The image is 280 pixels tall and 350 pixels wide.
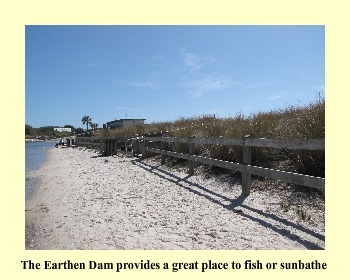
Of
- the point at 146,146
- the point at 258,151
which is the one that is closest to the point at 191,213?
the point at 258,151

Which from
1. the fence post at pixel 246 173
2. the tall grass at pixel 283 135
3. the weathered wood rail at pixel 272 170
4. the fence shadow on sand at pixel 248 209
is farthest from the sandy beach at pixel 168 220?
the tall grass at pixel 283 135

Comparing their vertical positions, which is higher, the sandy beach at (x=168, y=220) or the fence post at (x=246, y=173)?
the fence post at (x=246, y=173)

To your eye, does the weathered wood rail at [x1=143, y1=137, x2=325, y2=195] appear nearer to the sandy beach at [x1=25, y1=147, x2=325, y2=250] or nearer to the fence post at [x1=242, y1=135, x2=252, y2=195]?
the fence post at [x1=242, y1=135, x2=252, y2=195]

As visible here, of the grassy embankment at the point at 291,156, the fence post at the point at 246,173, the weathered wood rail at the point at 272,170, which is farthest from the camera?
the fence post at the point at 246,173

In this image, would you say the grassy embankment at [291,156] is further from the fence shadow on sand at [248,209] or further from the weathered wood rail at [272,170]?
the weathered wood rail at [272,170]

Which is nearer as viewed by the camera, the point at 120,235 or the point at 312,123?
the point at 120,235

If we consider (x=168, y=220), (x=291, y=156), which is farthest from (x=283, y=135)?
(x=168, y=220)

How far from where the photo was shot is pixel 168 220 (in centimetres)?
408

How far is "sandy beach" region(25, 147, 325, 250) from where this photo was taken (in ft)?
Answer: 10.7

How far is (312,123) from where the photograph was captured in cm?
571

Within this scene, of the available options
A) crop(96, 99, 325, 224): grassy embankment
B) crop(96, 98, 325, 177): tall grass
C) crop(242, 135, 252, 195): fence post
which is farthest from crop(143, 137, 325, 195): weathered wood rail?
crop(96, 98, 325, 177): tall grass

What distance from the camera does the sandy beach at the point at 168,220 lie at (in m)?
3.26
